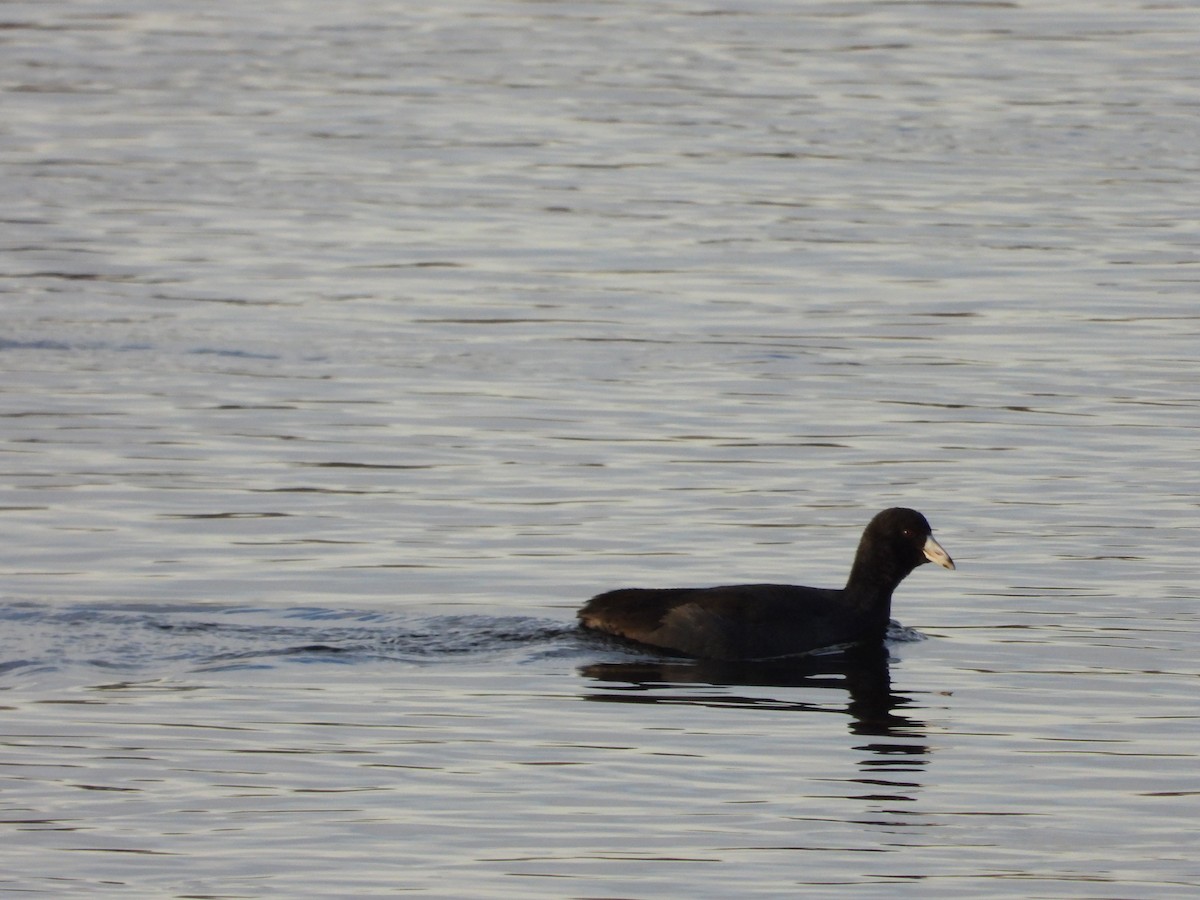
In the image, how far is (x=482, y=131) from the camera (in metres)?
29.6

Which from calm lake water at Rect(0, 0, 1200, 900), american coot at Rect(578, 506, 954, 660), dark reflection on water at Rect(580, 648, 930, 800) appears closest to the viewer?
calm lake water at Rect(0, 0, 1200, 900)

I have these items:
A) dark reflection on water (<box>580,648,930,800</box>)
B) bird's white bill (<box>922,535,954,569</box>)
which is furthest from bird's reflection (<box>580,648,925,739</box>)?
Result: bird's white bill (<box>922,535,954,569</box>)

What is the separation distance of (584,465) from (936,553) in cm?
352

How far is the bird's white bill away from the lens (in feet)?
42.8

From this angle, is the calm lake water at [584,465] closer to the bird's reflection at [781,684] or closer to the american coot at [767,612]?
the bird's reflection at [781,684]

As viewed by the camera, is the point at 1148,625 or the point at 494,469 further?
the point at 494,469

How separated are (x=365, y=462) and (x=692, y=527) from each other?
8.01ft

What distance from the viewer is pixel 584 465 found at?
1616 cm

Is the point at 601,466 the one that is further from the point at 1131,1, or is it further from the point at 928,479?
the point at 1131,1

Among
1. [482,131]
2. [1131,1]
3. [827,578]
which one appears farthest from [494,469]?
[1131,1]

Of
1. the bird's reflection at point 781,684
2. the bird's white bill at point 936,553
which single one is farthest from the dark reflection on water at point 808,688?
the bird's white bill at point 936,553

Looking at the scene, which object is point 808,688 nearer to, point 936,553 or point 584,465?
point 936,553

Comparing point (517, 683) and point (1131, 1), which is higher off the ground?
point (1131, 1)

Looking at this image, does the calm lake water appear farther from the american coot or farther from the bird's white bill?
the bird's white bill
